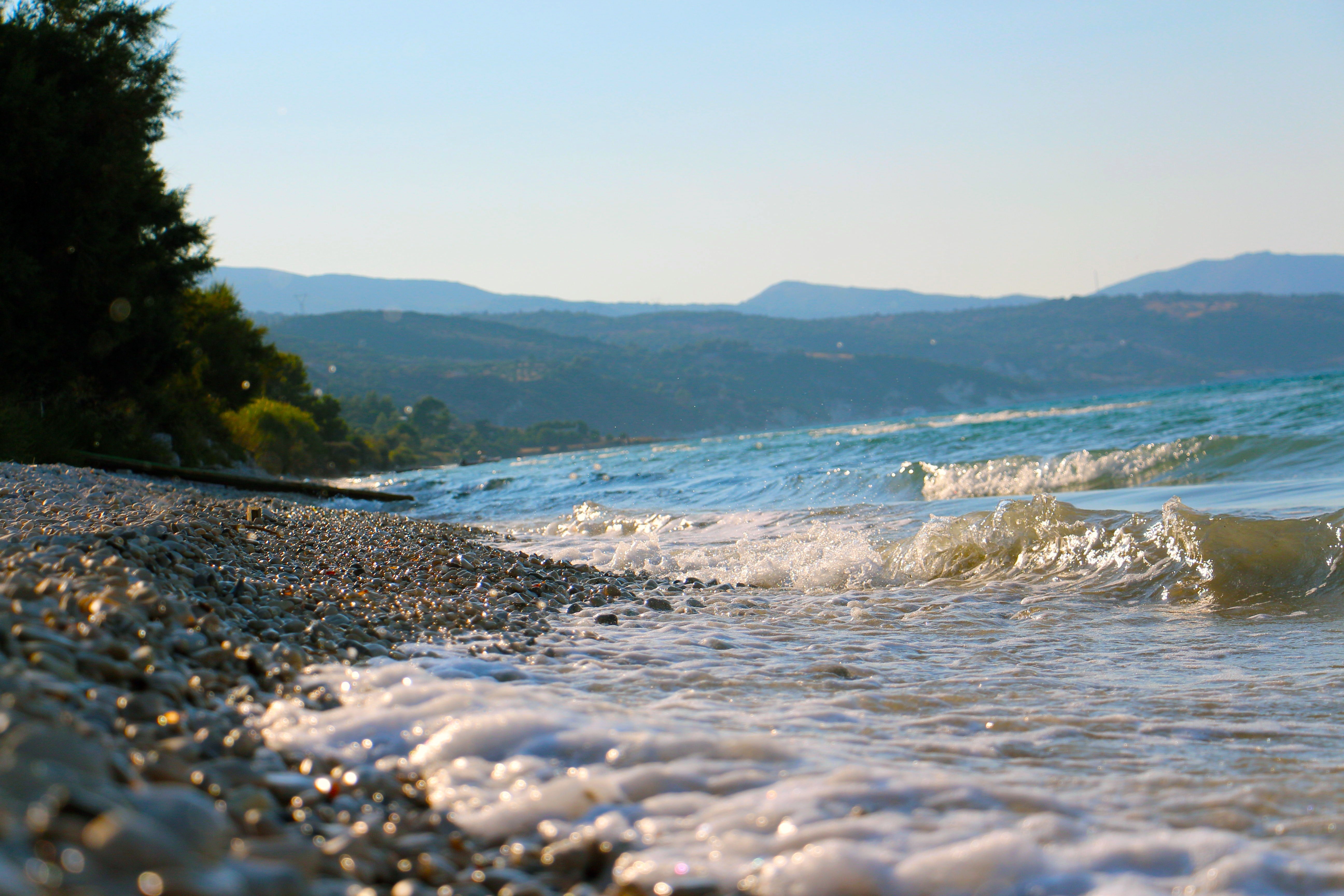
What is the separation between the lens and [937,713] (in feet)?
11.3

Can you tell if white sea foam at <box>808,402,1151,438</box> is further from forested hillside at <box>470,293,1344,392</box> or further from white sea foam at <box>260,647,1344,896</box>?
forested hillside at <box>470,293,1344,392</box>

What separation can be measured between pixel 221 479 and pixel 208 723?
13985 millimetres

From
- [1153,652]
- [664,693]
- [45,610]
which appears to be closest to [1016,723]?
[664,693]

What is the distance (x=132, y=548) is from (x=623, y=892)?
11.2 feet

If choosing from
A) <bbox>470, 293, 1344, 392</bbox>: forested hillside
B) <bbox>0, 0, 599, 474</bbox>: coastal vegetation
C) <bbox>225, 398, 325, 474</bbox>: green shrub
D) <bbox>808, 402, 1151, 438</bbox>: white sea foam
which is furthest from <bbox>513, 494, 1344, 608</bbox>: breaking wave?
<bbox>470, 293, 1344, 392</bbox>: forested hillside

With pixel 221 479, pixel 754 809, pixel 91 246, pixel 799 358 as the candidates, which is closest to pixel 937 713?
pixel 754 809

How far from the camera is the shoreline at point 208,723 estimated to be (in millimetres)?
1450

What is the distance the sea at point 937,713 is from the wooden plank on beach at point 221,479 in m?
8.23

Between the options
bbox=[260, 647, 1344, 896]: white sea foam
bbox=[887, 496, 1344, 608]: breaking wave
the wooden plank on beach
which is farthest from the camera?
the wooden plank on beach

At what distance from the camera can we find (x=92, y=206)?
15945 millimetres

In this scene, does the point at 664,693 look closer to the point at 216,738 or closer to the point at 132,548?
the point at 216,738

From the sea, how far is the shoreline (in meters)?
0.18

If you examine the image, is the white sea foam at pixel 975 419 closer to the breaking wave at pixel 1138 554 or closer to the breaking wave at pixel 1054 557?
the breaking wave at pixel 1054 557

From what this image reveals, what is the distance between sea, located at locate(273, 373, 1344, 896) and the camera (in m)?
2.17
